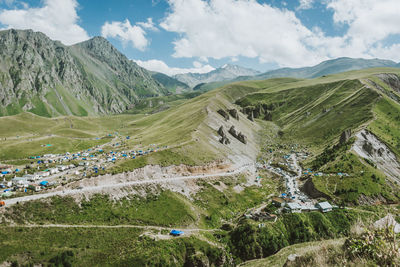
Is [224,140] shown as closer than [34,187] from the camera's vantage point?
No

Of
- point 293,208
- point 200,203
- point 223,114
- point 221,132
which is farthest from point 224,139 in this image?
point 293,208

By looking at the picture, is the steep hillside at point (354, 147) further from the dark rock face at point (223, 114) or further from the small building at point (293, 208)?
the dark rock face at point (223, 114)

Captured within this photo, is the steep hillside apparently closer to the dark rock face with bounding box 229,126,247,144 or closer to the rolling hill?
the rolling hill

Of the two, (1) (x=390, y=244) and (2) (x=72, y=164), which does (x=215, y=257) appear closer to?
(1) (x=390, y=244)

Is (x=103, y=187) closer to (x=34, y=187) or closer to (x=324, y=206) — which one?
(x=34, y=187)

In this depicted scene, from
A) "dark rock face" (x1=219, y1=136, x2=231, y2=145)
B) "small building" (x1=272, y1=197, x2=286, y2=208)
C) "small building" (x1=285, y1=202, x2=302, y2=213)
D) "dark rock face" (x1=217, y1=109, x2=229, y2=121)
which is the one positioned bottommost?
"small building" (x1=272, y1=197, x2=286, y2=208)

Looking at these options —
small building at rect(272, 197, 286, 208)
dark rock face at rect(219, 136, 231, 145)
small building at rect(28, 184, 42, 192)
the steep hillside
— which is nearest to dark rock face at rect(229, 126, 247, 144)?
dark rock face at rect(219, 136, 231, 145)

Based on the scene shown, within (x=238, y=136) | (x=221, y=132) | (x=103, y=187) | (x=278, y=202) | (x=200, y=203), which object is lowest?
(x=200, y=203)

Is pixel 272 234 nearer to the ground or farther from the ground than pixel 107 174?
nearer to the ground

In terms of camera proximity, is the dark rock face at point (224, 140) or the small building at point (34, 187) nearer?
the small building at point (34, 187)

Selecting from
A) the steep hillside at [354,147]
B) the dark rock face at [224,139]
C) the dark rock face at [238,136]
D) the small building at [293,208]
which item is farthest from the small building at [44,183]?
the dark rock face at [238,136]

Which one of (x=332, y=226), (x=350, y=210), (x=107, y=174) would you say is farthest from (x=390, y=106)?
(x=107, y=174)
